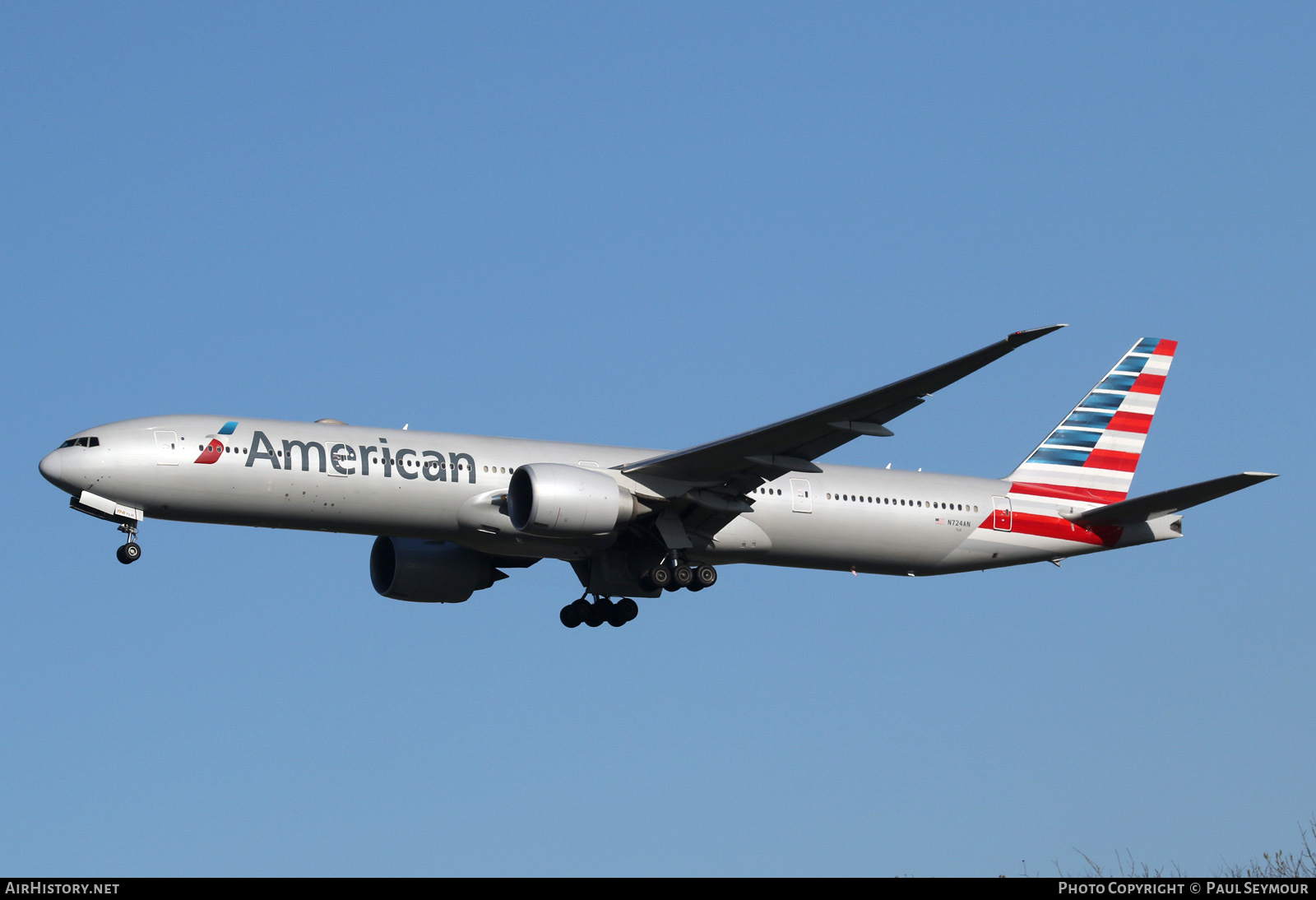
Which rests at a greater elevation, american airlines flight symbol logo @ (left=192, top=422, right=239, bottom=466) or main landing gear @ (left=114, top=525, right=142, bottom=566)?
american airlines flight symbol logo @ (left=192, top=422, right=239, bottom=466)

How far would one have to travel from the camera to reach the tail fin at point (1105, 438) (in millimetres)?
41281

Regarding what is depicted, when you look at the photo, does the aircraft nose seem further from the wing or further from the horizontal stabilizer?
the horizontal stabilizer

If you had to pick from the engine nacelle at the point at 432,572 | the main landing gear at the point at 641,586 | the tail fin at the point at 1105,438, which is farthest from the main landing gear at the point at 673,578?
the tail fin at the point at 1105,438

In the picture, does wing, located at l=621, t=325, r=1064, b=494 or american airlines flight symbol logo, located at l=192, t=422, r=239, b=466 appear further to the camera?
american airlines flight symbol logo, located at l=192, t=422, r=239, b=466

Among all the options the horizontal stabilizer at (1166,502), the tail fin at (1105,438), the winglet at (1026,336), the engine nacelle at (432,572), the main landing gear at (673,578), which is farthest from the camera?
the tail fin at (1105,438)

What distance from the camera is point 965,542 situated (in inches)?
1542

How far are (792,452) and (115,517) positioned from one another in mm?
14712

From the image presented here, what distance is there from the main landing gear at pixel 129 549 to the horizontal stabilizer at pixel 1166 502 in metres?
23.0

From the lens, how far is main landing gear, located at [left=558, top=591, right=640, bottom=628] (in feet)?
130

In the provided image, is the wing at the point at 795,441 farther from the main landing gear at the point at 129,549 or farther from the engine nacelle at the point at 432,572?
the main landing gear at the point at 129,549

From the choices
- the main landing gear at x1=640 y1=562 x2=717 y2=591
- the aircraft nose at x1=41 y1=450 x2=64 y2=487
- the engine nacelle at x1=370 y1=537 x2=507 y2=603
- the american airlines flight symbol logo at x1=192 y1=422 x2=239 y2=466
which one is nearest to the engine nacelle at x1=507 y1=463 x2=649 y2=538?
the main landing gear at x1=640 y1=562 x2=717 y2=591

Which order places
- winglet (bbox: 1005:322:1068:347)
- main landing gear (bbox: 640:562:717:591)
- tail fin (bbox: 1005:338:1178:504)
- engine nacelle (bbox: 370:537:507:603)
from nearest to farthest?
winglet (bbox: 1005:322:1068:347) < main landing gear (bbox: 640:562:717:591) < engine nacelle (bbox: 370:537:507:603) < tail fin (bbox: 1005:338:1178:504)

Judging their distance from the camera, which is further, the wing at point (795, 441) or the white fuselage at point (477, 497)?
the white fuselage at point (477, 497)

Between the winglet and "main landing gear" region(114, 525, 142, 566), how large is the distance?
61.1ft
